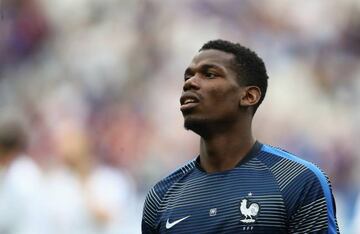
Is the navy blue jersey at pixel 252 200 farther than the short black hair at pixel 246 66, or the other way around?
the short black hair at pixel 246 66

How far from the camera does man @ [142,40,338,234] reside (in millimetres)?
1784

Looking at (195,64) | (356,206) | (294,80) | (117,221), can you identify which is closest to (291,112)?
(294,80)

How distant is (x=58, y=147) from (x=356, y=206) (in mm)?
1403

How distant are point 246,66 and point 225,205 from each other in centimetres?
44

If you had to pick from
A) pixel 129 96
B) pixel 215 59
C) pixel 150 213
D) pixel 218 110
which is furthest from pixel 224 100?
pixel 129 96

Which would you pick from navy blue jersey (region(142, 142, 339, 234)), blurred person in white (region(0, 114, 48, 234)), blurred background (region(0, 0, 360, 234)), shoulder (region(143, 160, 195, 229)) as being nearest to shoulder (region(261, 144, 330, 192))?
navy blue jersey (region(142, 142, 339, 234))

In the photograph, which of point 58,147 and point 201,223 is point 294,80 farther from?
point 201,223

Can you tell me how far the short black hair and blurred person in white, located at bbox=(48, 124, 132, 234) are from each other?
1.34 meters

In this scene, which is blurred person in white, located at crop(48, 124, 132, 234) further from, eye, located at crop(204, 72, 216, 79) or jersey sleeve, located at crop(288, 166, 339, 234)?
jersey sleeve, located at crop(288, 166, 339, 234)

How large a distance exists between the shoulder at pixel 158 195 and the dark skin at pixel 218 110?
0.24ft

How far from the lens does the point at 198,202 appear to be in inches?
75.5

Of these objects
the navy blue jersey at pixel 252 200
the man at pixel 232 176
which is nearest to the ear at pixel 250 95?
the man at pixel 232 176

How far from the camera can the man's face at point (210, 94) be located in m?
1.95

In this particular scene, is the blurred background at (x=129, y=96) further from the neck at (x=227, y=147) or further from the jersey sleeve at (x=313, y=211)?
the jersey sleeve at (x=313, y=211)
